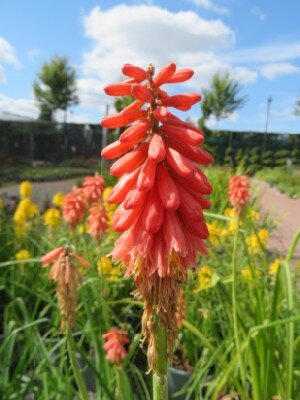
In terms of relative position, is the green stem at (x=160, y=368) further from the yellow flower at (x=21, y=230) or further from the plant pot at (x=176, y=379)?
the yellow flower at (x=21, y=230)

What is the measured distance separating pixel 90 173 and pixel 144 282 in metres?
11.4

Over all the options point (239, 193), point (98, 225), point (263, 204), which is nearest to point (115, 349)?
point (98, 225)

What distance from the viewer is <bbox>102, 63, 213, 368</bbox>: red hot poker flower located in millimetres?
1072

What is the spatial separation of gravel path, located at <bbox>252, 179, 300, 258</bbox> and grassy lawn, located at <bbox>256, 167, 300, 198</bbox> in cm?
29

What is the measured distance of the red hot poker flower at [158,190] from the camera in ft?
3.52

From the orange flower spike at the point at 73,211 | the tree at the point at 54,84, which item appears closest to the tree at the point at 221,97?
the tree at the point at 54,84

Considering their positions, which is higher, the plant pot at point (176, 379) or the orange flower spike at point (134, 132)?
the orange flower spike at point (134, 132)

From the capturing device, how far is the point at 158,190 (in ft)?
3.70

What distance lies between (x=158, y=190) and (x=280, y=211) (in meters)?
10.8

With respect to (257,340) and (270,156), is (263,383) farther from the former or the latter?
(270,156)

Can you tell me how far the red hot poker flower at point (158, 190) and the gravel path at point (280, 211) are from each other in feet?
21.0

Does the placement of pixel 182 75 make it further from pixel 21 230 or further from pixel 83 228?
pixel 21 230

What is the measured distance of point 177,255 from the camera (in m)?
1.14

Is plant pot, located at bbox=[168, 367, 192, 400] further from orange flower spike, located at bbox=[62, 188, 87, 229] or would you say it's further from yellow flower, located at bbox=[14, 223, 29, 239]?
yellow flower, located at bbox=[14, 223, 29, 239]
